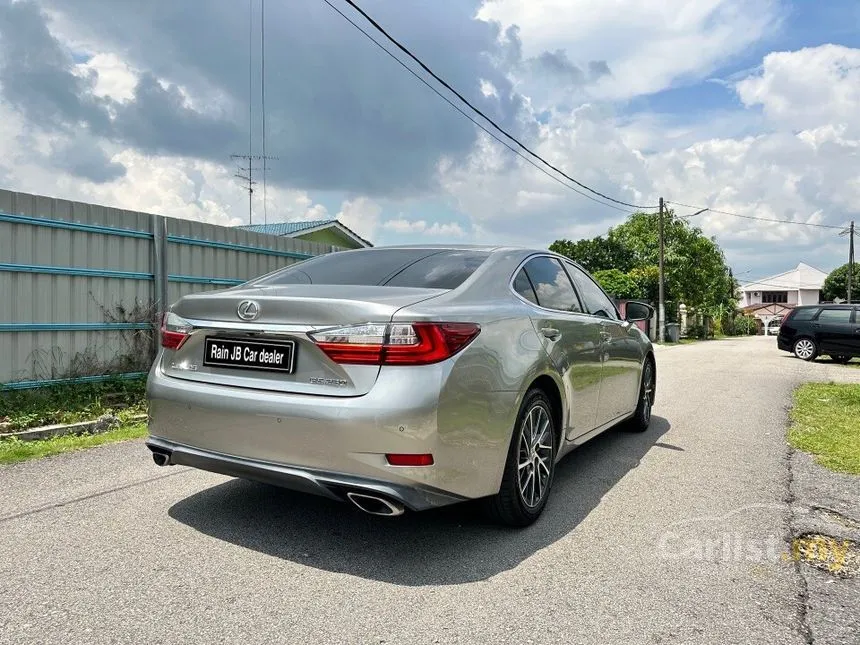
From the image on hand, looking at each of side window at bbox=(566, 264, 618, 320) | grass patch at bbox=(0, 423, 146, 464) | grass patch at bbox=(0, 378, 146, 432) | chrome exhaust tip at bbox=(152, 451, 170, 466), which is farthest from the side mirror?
grass patch at bbox=(0, 378, 146, 432)

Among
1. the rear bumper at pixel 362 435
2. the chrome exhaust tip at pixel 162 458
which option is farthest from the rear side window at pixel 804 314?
the chrome exhaust tip at pixel 162 458

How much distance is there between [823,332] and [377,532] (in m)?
17.2

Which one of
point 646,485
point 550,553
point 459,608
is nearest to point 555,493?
point 646,485

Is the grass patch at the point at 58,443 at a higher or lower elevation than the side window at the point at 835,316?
lower

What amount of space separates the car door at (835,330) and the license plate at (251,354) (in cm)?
1744

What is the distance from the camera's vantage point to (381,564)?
9.66 ft

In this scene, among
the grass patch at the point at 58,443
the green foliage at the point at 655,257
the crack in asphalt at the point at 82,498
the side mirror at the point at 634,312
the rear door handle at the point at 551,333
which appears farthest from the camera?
the green foliage at the point at 655,257

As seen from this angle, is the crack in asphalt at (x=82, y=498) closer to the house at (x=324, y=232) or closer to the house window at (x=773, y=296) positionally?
the house at (x=324, y=232)

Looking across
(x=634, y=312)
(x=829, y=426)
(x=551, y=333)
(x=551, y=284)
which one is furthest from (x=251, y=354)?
(x=829, y=426)

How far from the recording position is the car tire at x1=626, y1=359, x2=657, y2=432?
234 inches

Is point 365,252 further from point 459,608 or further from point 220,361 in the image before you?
point 459,608

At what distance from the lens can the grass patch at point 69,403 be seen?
5.88 m

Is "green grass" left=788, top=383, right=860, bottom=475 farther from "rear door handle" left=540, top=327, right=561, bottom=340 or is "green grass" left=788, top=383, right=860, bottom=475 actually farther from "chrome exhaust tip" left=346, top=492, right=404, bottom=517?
"chrome exhaust tip" left=346, top=492, right=404, bottom=517

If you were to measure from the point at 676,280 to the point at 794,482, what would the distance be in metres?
37.2
